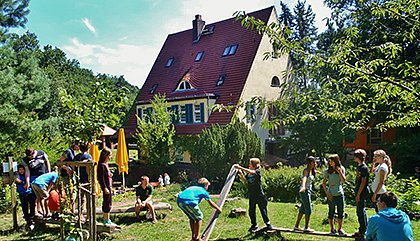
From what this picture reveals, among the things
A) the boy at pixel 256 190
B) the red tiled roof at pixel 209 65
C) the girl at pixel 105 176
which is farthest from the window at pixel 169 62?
the boy at pixel 256 190

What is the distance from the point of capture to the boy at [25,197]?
8.79 m

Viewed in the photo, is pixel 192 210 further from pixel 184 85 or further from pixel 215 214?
pixel 184 85

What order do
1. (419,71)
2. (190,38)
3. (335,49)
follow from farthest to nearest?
(190,38), (419,71), (335,49)

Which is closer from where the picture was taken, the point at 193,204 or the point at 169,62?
the point at 193,204

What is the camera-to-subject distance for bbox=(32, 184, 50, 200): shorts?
27.9 ft

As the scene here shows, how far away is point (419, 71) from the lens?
4.75m

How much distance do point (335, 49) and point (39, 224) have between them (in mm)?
8272

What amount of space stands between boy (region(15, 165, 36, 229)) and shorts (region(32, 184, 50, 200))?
288 millimetres

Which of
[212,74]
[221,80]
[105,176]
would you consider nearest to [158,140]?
[221,80]

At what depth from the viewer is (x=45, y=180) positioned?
8.57 metres

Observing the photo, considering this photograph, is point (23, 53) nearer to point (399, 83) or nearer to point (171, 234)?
point (171, 234)

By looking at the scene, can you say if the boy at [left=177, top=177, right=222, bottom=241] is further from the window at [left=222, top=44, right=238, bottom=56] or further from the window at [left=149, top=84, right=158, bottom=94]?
the window at [left=149, top=84, right=158, bottom=94]

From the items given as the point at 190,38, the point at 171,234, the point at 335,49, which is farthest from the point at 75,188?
the point at 190,38

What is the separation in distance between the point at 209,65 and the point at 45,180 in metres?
19.2
